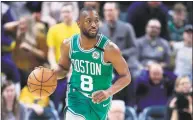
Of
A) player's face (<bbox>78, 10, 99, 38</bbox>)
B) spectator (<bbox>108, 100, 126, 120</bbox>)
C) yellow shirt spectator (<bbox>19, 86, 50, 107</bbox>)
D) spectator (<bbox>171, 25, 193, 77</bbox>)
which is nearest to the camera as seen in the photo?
player's face (<bbox>78, 10, 99, 38</bbox>)

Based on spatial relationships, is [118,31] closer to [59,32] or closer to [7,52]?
[59,32]

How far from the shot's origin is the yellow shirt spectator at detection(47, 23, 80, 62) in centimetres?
1049

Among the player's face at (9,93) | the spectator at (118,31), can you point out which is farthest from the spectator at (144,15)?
the player's face at (9,93)

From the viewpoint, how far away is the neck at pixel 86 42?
6793 millimetres

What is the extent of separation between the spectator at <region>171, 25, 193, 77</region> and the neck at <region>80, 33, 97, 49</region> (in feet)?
13.8

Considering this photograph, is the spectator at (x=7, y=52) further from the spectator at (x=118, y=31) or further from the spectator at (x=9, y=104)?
the spectator at (x=118, y=31)

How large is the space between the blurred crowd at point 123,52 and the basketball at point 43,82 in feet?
8.57

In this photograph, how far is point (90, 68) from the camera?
6809 mm

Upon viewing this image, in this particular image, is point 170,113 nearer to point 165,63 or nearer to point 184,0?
point 165,63

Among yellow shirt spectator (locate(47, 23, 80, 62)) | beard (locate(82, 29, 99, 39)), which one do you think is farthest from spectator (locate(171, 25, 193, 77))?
beard (locate(82, 29, 99, 39))

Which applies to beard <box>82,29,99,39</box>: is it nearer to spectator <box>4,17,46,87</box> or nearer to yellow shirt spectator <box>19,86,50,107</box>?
yellow shirt spectator <box>19,86,50,107</box>

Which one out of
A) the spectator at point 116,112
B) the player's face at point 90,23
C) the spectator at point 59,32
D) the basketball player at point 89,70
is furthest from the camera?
the spectator at point 59,32

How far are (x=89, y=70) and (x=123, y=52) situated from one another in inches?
153

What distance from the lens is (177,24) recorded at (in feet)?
38.6
